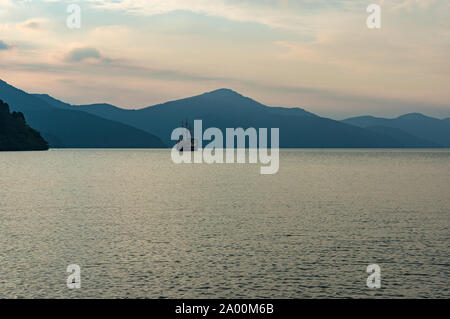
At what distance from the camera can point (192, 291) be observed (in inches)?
1262

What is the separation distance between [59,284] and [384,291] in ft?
69.3

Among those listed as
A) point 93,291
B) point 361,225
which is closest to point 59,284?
point 93,291

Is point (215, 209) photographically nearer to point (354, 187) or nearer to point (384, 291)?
point (384, 291)

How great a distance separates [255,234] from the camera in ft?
169

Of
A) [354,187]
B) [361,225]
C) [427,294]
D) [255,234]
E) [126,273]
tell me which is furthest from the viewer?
[354,187]

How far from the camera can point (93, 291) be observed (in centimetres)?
3219

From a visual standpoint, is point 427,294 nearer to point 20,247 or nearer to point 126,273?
point 126,273

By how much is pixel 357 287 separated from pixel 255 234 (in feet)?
62.7

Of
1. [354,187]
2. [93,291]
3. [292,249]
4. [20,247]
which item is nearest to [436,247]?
[292,249]

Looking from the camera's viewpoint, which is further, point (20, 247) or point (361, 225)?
point (361, 225)
